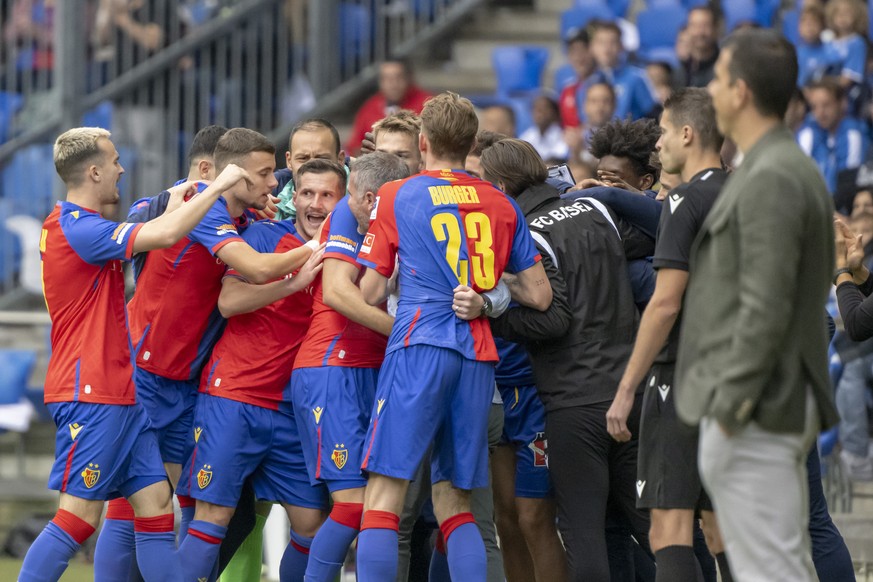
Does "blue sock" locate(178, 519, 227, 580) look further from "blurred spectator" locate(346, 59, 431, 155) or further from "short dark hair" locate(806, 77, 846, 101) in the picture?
"short dark hair" locate(806, 77, 846, 101)

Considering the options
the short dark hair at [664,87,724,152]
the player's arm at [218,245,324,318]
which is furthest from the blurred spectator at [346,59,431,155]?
the short dark hair at [664,87,724,152]

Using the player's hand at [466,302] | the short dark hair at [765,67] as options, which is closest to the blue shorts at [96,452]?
the player's hand at [466,302]

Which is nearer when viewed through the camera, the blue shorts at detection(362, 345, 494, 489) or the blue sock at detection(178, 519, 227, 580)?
the blue shorts at detection(362, 345, 494, 489)

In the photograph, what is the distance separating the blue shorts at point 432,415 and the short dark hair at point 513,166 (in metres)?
0.92

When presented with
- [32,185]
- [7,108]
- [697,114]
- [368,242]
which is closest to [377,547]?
[368,242]

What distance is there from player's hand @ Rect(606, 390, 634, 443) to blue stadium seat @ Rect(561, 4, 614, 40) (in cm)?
795

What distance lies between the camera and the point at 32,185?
11.4 m

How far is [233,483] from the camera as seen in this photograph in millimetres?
5844

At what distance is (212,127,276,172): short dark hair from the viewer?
230 inches

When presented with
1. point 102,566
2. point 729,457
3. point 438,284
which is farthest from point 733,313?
point 102,566

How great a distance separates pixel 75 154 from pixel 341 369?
1.39 meters

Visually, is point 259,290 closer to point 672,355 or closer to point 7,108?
point 672,355

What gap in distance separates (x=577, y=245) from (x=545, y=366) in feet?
1.68

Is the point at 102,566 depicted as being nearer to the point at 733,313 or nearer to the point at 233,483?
the point at 233,483
